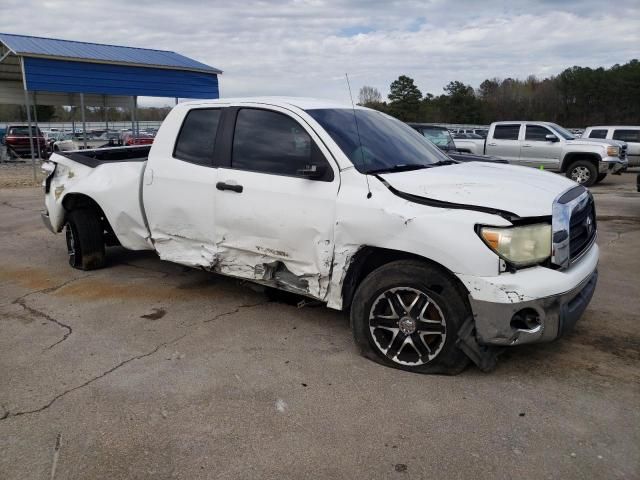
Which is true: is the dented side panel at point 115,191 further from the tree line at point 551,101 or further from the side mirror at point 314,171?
the tree line at point 551,101

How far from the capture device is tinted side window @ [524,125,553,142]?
53.1ft

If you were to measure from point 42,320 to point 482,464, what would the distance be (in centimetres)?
392

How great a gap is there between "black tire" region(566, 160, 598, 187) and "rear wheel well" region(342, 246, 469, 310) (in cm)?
Answer: 1342

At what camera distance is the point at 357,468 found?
278 centimetres

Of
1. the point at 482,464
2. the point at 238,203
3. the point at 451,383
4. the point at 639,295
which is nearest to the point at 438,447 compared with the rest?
the point at 482,464

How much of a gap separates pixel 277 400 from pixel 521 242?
5.93 ft

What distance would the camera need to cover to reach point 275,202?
14.1 ft

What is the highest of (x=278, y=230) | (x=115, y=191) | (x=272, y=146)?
(x=272, y=146)

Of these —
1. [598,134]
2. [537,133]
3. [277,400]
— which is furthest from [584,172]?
[277,400]

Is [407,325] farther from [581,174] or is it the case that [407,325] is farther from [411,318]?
[581,174]

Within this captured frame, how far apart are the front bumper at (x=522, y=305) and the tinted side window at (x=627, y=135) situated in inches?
736

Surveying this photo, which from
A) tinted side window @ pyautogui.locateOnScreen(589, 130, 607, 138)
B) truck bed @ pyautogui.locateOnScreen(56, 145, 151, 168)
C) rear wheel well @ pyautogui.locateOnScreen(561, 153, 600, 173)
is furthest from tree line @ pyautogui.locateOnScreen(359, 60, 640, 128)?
truck bed @ pyautogui.locateOnScreen(56, 145, 151, 168)

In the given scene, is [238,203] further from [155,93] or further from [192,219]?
[155,93]

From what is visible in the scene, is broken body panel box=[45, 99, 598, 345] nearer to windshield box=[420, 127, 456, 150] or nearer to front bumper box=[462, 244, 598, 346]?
front bumper box=[462, 244, 598, 346]
